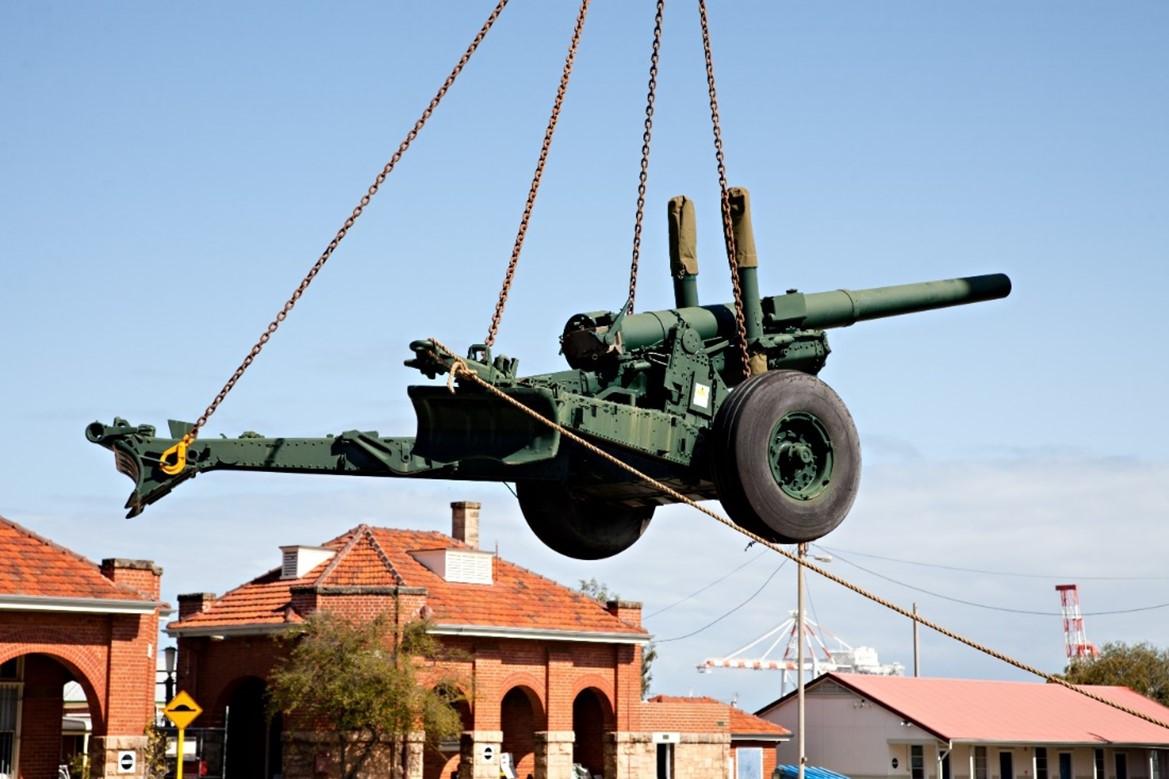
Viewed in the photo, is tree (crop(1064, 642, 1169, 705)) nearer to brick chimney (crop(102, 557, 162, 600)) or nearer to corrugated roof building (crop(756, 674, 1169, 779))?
corrugated roof building (crop(756, 674, 1169, 779))

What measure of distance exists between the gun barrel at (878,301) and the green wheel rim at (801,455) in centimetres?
139

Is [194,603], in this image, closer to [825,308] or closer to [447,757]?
[447,757]

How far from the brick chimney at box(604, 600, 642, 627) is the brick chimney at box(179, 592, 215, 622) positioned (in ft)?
31.5

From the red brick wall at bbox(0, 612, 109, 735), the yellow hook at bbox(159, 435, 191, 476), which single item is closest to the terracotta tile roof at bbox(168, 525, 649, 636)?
the red brick wall at bbox(0, 612, 109, 735)

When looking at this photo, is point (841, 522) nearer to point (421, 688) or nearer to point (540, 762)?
point (421, 688)

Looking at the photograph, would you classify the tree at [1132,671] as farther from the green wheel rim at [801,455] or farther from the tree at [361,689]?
the green wheel rim at [801,455]

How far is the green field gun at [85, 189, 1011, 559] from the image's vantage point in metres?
13.7

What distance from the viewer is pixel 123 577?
35625 mm

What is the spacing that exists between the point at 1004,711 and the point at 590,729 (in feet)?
62.8

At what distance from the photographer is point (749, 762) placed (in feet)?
166

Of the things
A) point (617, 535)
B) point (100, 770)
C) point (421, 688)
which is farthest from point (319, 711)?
point (617, 535)

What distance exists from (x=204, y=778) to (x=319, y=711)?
365 centimetres

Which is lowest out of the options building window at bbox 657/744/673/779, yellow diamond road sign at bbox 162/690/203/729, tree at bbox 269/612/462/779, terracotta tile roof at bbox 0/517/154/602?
building window at bbox 657/744/673/779

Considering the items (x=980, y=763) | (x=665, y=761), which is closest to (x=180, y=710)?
(x=665, y=761)
